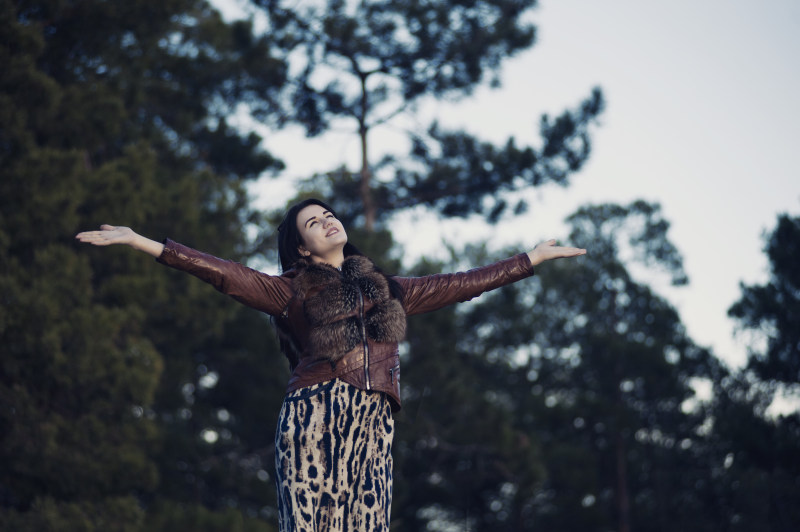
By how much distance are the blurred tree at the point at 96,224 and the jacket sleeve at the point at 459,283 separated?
8.09 meters

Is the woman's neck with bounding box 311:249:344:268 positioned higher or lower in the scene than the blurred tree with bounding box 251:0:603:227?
lower

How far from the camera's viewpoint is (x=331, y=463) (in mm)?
3178

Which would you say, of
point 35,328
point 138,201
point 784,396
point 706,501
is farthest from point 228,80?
point 706,501

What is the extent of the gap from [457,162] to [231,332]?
6115 mm

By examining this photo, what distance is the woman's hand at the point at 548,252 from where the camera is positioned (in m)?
3.54

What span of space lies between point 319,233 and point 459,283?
62 centimetres

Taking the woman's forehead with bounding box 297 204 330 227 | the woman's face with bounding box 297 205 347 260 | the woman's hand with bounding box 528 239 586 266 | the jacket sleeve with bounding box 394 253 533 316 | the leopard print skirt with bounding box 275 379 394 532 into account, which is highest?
the woman's forehead with bounding box 297 204 330 227

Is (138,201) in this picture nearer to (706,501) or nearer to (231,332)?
(231,332)

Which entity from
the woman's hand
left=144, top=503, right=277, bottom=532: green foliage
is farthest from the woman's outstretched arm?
left=144, top=503, right=277, bottom=532: green foliage

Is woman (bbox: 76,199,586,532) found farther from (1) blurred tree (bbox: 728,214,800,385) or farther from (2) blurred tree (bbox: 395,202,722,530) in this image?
(1) blurred tree (bbox: 728,214,800,385)

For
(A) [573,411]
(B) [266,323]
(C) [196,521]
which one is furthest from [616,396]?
(C) [196,521]

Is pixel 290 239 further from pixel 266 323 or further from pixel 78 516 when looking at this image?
pixel 266 323

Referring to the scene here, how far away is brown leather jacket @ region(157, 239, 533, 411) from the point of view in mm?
3145

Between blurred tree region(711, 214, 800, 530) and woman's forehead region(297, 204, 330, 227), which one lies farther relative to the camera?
blurred tree region(711, 214, 800, 530)
